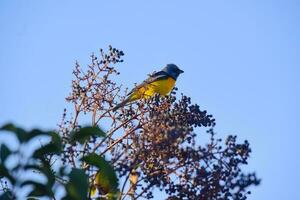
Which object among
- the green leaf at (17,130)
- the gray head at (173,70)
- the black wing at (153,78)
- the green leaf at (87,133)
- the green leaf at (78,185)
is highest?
the gray head at (173,70)

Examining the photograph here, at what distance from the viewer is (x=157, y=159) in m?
3.98

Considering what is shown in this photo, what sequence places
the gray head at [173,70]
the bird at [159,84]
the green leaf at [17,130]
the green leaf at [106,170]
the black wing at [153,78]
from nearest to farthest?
the green leaf at [17,130]
the green leaf at [106,170]
the bird at [159,84]
the black wing at [153,78]
the gray head at [173,70]

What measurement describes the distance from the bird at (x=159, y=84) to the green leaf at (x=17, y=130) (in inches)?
121

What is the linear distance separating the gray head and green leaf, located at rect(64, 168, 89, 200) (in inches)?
263

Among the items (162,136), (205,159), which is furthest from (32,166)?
(205,159)

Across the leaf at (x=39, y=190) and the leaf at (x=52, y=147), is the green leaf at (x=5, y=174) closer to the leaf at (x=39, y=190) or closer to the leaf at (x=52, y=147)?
the leaf at (x=39, y=190)

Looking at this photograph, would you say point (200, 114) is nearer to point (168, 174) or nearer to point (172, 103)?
point (172, 103)

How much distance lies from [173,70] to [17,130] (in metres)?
7.10

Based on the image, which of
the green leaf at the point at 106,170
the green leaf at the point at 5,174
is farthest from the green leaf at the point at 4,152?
the green leaf at the point at 106,170

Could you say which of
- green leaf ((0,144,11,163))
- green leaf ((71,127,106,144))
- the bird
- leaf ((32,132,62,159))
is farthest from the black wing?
green leaf ((0,144,11,163))

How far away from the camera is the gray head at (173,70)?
9.69m

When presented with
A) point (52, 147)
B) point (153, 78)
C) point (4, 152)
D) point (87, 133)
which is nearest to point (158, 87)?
point (153, 78)

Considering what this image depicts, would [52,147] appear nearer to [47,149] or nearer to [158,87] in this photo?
[47,149]

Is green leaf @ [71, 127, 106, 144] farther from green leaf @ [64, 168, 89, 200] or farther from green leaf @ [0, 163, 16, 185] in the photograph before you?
green leaf @ [0, 163, 16, 185]
